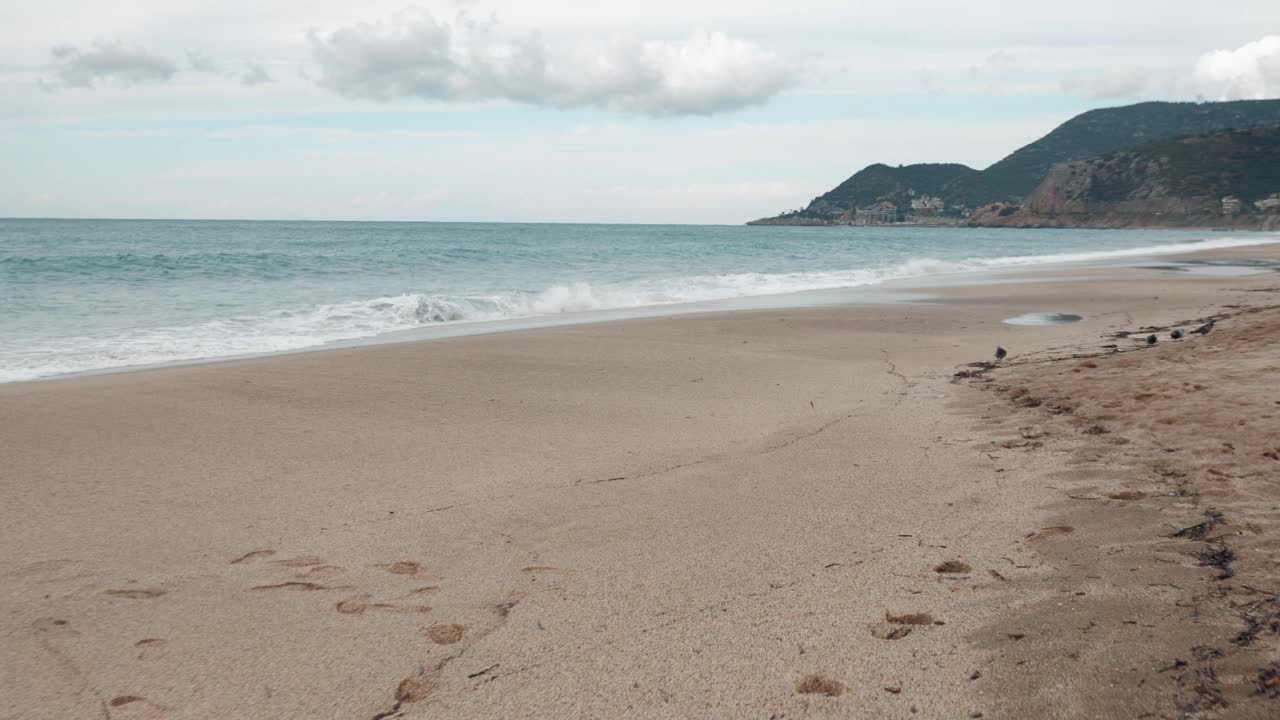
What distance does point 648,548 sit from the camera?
334 centimetres

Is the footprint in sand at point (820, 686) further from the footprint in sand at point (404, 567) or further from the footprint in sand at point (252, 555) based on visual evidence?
the footprint in sand at point (252, 555)

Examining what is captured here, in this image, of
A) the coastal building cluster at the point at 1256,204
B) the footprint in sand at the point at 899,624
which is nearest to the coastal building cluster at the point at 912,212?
the coastal building cluster at the point at 1256,204

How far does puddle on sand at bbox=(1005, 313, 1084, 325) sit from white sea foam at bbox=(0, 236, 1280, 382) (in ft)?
22.1

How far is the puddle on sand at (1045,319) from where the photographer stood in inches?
434

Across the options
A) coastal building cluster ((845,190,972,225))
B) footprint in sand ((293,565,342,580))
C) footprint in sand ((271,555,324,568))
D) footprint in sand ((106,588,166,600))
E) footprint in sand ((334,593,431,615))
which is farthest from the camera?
coastal building cluster ((845,190,972,225))

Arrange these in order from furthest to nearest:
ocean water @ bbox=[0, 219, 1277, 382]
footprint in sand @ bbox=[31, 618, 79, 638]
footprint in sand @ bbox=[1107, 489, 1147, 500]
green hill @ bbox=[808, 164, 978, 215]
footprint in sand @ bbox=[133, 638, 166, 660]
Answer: green hill @ bbox=[808, 164, 978, 215]
ocean water @ bbox=[0, 219, 1277, 382]
footprint in sand @ bbox=[1107, 489, 1147, 500]
footprint in sand @ bbox=[31, 618, 79, 638]
footprint in sand @ bbox=[133, 638, 166, 660]

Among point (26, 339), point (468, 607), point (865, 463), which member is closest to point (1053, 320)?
point (865, 463)

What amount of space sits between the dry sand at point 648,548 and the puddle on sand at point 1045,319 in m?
4.34

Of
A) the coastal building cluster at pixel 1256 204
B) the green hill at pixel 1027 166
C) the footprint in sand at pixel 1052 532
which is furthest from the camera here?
the green hill at pixel 1027 166

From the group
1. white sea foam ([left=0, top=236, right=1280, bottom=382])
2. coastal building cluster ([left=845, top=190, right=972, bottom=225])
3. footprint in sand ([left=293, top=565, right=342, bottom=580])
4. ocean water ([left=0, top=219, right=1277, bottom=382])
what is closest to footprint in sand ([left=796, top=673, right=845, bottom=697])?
footprint in sand ([left=293, top=565, right=342, bottom=580])

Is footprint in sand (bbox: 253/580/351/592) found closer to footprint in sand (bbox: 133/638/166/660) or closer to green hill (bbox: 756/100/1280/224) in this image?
footprint in sand (bbox: 133/638/166/660)

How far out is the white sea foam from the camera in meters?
9.39

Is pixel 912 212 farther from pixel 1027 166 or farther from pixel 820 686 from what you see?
pixel 820 686

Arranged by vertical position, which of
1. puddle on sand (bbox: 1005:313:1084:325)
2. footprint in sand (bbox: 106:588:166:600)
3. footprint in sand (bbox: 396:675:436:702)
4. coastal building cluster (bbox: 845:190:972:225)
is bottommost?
puddle on sand (bbox: 1005:313:1084:325)
